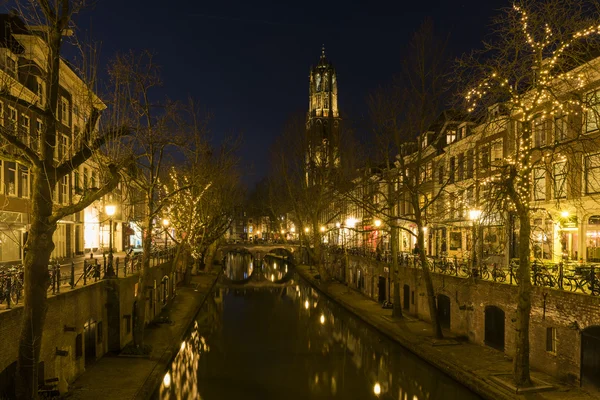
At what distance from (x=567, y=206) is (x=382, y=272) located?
12797mm

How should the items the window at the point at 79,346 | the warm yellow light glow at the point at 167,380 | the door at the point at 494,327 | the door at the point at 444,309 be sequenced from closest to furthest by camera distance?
1. the window at the point at 79,346
2. the warm yellow light glow at the point at 167,380
3. the door at the point at 494,327
4. the door at the point at 444,309

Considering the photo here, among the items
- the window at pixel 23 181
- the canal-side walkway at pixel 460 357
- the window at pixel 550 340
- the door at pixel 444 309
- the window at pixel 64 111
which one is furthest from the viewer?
the window at pixel 64 111

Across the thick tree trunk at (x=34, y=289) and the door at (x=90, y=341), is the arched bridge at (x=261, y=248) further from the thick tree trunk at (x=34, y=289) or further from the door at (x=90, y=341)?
the thick tree trunk at (x=34, y=289)

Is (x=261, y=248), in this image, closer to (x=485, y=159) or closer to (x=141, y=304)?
(x=141, y=304)

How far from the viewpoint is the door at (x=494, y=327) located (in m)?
18.9

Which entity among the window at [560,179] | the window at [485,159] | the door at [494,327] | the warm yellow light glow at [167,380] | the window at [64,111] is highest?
the window at [64,111]

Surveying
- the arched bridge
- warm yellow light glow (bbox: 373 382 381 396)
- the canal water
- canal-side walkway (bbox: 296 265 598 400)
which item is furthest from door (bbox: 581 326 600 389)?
the arched bridge

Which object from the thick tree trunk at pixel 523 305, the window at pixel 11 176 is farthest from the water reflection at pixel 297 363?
the window at pixel 11 176

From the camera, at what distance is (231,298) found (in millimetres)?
43156

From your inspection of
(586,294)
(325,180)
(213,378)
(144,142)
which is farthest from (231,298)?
(586,294)

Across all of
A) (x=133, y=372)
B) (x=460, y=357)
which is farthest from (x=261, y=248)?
(x=133, y=372)

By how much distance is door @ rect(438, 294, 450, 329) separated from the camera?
2409 cm

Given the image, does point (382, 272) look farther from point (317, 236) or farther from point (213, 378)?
point (213, 378)

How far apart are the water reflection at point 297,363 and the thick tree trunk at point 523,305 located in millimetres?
2165
